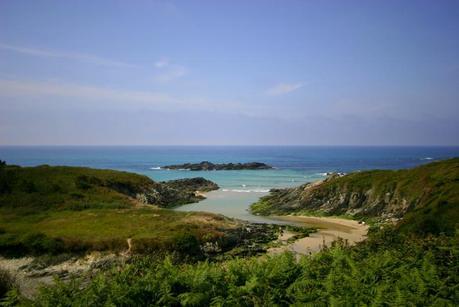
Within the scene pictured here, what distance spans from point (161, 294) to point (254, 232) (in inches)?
1352

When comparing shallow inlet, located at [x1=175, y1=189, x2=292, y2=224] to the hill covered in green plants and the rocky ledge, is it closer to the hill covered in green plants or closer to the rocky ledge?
the rocky ledge

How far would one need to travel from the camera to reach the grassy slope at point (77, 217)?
3556 centimetres

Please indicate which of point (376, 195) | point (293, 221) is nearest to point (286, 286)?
point (293, 221)

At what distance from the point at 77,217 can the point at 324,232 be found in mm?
28821

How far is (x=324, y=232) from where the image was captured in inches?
1882

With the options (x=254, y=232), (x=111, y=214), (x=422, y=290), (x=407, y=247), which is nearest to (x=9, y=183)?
(x=111, y=214)

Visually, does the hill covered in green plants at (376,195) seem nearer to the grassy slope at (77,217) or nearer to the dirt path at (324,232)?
the dirt path at (324,232)

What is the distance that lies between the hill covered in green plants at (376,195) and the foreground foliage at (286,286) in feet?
89.7

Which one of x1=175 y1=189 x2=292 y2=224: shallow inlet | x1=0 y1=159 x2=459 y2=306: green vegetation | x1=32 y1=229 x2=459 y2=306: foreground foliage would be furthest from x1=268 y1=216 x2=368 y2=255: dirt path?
x1=32 y1=229 x2=459 y2=306: foreground foliage

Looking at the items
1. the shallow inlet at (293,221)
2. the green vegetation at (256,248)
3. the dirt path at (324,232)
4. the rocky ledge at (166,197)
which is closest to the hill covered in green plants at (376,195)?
the green vegetation at (256,248)

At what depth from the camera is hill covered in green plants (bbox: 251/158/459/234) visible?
160 feet

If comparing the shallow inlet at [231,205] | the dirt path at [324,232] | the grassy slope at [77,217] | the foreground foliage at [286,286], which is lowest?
the shallow inlet at [231,205]

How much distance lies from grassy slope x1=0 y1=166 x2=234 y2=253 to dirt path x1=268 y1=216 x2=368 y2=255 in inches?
316

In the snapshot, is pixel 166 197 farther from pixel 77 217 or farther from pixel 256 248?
pixel 256 248
